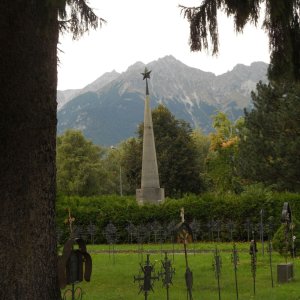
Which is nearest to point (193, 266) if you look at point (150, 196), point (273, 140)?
point (150, 196)

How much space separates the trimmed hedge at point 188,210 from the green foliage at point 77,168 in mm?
25933

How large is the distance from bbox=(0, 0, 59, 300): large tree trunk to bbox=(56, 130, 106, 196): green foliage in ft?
142

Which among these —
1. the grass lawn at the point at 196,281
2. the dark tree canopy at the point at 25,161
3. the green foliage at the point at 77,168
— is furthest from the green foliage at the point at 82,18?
the green foliage at the point at 77,168

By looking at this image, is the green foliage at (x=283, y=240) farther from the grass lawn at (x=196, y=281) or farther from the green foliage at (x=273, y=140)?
the green foliage at (x=273, y=140)

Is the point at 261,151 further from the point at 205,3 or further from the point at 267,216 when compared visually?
the point at 205,3

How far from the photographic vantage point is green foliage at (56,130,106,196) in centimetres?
5009

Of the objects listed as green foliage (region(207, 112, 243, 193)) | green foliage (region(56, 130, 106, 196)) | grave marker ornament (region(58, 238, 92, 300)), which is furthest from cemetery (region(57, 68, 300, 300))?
green foliage (region(56, 130, 106, 196))

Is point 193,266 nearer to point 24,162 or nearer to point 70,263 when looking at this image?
point 70,263

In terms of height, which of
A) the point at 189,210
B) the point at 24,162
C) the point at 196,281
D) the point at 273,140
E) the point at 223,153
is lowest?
the point at 196,281

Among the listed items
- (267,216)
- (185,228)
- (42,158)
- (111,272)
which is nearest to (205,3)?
(42,158)

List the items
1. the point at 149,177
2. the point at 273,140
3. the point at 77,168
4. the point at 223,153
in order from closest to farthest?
the point at 149,177
the point at 273,140
the point at 223,153
the point at 77,168

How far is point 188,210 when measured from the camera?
74.4ft

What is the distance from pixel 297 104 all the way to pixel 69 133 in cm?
3047

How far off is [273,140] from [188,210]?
8.80 m
